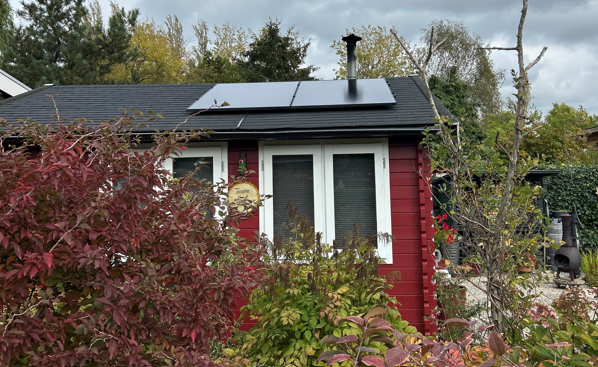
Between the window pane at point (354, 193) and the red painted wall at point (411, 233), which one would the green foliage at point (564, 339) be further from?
the window pane at point (354, 193)

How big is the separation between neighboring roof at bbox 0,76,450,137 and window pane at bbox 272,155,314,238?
1.41 feet

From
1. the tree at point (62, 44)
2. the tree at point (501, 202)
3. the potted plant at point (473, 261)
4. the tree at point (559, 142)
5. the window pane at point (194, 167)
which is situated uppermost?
the tree at point (62, 44)

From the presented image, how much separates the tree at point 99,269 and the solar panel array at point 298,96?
3.07 m

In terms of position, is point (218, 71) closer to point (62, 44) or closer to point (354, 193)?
point (62, 44)

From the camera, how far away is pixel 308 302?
3.21m

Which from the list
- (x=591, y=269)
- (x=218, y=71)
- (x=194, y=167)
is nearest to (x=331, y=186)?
(x=194, y=167)

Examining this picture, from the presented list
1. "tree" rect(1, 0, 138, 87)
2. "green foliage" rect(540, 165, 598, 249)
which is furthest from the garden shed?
"tree" rect(1, 0, 138, 87)

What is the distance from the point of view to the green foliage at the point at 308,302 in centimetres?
307

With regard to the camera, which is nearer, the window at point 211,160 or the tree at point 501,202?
the tree at point 501,202

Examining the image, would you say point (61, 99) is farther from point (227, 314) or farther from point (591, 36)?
point (591, 36)

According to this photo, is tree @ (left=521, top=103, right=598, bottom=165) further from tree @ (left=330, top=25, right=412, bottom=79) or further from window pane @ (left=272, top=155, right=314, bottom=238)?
window pane @ (left=272, top=155, right=314, bottom=238)

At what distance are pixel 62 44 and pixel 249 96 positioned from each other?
16.6 m

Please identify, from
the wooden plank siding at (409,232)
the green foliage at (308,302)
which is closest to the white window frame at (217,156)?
the green foliage at (308,302)

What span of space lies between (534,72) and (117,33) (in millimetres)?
19068
